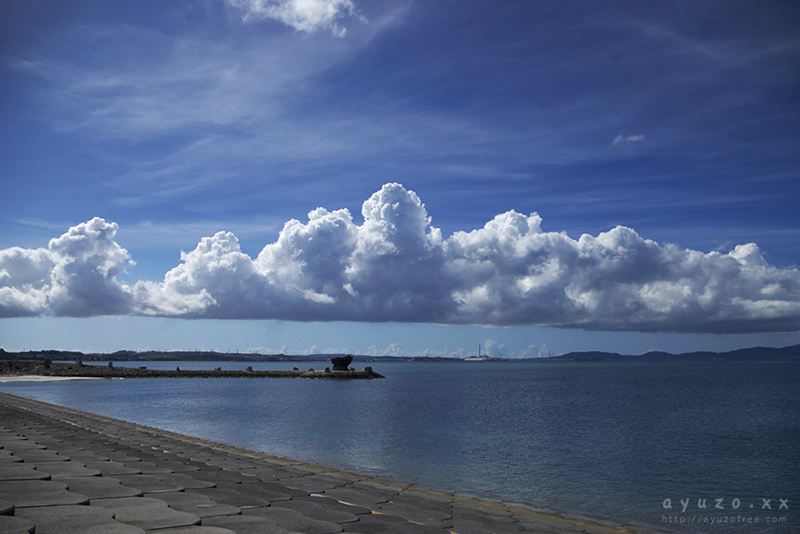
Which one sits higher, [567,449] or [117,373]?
[567,449]

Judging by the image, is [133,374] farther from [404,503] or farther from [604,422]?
[404,503]

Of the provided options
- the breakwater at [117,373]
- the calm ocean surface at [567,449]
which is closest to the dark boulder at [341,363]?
A: the breakwater at [117,373]

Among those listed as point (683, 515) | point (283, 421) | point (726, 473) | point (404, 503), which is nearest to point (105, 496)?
point (404, 503)

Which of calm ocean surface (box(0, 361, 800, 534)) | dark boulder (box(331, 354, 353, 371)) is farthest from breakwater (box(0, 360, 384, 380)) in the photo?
calm ocean surface (box(0, 361, 800, 534))

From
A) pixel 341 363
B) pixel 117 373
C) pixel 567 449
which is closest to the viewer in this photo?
pixel 567 449

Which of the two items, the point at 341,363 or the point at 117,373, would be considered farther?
the point at 341,363

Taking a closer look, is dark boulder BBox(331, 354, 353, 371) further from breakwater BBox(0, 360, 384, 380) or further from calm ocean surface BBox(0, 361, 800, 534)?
calm ocean surface BBox(0, 361, 800, 534)

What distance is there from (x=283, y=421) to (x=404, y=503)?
3457 centimetres

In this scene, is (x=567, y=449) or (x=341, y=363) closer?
(x=567, y=449)

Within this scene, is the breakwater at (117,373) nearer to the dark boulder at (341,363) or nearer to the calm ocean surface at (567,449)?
the dark boulder at (341,363)

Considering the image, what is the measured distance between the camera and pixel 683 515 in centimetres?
1812

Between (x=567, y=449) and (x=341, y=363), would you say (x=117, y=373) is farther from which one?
(x=567, y=449)

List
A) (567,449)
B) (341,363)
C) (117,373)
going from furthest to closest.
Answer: (341,363)
(117,373)
(567,449)

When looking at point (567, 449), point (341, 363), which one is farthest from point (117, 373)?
point (567, 449)
